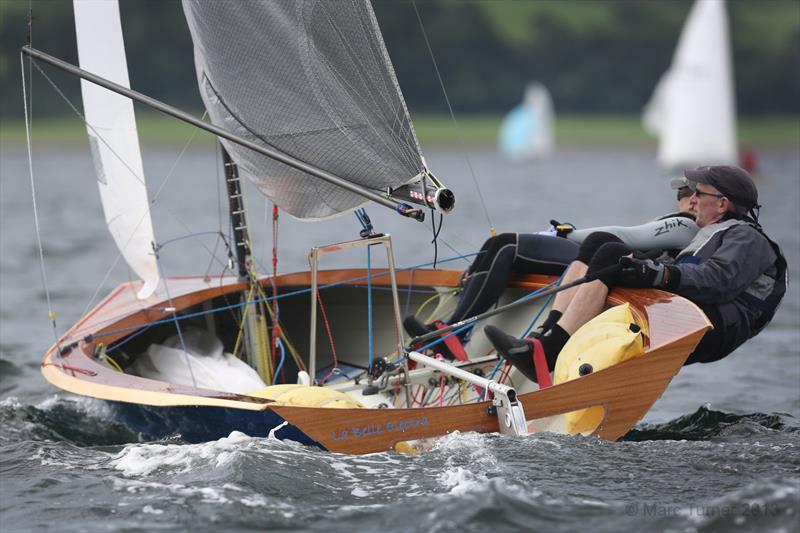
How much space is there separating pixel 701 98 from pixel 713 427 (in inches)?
1010

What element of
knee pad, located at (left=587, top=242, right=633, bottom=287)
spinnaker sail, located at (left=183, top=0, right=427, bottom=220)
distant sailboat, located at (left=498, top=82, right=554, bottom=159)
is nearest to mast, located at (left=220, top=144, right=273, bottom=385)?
A: spinnaker sail, located at (left=183, top=0, right=427, bottom=220)

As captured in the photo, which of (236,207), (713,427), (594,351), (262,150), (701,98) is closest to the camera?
(594,351)

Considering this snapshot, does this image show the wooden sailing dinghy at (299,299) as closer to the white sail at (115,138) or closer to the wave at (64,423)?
the white sail at (115,138)

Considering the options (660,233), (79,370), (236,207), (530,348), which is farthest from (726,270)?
(79,370)

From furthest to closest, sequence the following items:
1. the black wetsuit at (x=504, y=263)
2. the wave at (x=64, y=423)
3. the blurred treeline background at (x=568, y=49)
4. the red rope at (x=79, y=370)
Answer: the blurred treeline background at (x=568, y=49) → the black wetsuit at (x=504, y=263) → the wave at (x=64, y=423) → the red rope at (x=79, y=370)

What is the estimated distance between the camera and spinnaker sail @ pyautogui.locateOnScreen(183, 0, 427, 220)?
4867 millimetres

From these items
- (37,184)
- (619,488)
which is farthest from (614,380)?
(37,184)

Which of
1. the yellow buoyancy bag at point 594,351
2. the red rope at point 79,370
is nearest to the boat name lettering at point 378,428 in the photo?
the yellow buoyancy bag at point 594,351

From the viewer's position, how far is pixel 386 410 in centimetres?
418

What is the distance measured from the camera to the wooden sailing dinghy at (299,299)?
4.36 m

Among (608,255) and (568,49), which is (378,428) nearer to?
(608,255)

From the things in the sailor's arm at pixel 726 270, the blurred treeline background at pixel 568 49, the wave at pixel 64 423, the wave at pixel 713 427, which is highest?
the blurred treeline background at pixel 568 49

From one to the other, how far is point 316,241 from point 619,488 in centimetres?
1183

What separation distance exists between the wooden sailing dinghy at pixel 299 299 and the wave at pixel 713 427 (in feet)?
1.93
